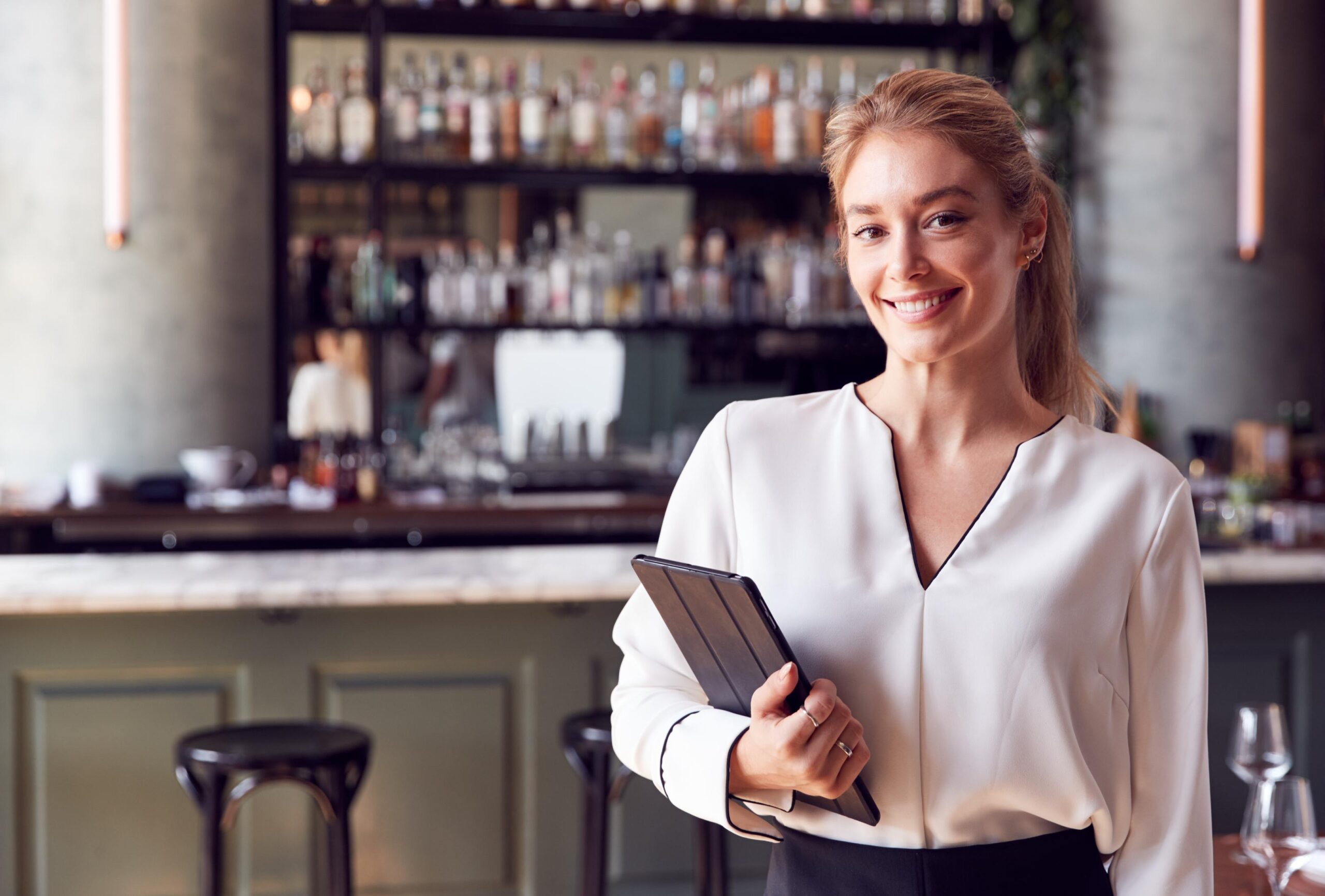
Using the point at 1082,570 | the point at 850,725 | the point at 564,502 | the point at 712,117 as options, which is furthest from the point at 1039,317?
the point at 712,117

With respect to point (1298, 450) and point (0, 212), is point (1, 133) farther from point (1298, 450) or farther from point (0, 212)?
point (1298, 450)

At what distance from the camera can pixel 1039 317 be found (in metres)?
1.38

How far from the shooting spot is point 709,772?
3.86 feet

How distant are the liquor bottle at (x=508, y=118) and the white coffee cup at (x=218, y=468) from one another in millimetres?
1657

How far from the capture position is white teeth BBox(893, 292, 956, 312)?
1.19 metres

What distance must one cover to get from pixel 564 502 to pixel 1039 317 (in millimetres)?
3808

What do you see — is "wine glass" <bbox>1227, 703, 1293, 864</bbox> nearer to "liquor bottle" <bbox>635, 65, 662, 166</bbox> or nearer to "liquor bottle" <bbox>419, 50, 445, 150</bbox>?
"liquor bottle" <bbox>635, 65, 662, 166</bbox>

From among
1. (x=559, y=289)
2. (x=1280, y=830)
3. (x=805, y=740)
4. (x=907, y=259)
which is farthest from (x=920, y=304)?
(x=559, y=289)

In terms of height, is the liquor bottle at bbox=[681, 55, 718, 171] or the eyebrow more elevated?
the liquor bottle at bbox=[681, 55, 718, 171]

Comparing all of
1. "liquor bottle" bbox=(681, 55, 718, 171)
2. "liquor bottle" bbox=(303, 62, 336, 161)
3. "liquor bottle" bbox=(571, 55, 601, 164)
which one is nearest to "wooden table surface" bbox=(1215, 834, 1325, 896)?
"liquor bottle" bbox=(681, 55, 718, 171)

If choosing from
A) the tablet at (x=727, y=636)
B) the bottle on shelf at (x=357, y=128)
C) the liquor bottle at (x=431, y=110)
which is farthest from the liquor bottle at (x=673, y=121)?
the tablet at (x=727, y=636)

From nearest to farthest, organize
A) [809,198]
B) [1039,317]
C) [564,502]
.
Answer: [1039,317], [564,502], [809,198]

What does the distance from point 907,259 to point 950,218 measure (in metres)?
0.06

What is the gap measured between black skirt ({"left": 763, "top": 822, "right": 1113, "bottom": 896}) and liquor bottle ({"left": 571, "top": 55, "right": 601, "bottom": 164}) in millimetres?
4742
